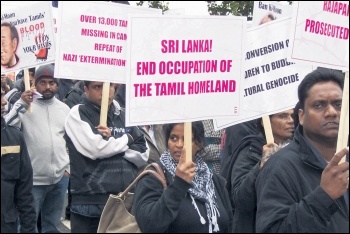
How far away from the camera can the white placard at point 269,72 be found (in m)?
4.91

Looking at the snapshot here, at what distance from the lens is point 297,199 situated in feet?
11.8

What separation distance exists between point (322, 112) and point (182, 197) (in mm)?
781

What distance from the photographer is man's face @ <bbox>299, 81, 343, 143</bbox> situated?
148 inches

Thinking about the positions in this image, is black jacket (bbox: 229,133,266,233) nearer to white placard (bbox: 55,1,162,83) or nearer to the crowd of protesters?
the crowd of protesters

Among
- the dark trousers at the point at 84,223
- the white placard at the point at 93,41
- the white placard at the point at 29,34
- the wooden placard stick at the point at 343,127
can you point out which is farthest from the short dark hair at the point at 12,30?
the wooden placard stick at the point at 343,127

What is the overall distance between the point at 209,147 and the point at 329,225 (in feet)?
10.3

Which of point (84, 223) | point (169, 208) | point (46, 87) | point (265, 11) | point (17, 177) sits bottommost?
point (84, 223)

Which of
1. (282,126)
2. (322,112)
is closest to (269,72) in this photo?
(282,126)

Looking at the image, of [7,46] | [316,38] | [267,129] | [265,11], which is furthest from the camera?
[265,11]

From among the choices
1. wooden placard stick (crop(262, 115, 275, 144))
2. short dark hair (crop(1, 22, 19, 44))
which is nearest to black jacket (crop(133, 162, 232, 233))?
wooden placard stick (crop(262, 115, 275, 144))

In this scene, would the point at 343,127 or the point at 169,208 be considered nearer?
the point at 343,127

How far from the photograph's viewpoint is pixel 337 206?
11.5ft

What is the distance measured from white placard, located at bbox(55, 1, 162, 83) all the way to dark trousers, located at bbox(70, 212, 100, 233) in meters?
0.99

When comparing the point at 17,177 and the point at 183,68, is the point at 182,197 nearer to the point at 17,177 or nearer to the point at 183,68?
the point at 183,68
